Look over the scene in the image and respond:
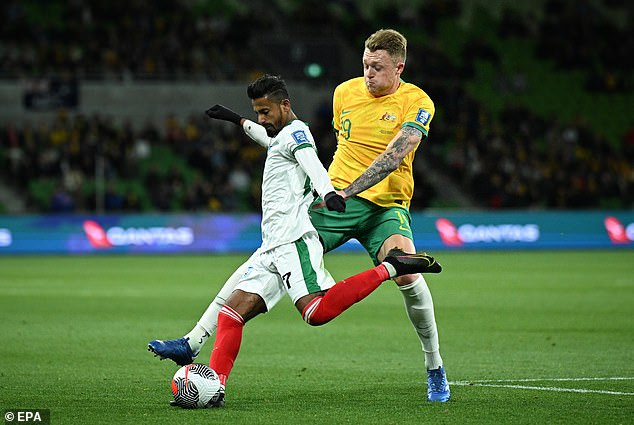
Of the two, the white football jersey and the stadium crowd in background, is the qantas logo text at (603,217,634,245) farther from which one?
the white football jersey

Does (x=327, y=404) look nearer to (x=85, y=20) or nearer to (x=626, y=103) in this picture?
(x=85, y=20)

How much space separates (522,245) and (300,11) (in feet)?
37.2

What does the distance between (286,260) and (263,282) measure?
0.21 metres

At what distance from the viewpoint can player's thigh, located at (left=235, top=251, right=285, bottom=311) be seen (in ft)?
24.1

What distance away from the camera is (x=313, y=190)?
7598mm

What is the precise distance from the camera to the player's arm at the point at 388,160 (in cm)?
752

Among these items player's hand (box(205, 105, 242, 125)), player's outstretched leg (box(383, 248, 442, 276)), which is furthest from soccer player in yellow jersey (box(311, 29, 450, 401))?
player's hand (box(205, 105, 242, 125))

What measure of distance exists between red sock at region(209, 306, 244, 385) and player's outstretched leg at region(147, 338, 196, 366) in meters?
0.28

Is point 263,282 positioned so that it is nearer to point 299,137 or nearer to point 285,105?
point 299,137

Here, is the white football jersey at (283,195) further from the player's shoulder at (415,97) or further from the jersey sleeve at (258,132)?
the player's shoulder at (415,97)

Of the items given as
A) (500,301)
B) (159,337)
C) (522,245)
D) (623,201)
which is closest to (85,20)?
(522,245)

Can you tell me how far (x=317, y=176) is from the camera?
709cm

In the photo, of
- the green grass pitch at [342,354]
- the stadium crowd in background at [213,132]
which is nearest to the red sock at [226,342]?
the green grass pitch at [342,354]

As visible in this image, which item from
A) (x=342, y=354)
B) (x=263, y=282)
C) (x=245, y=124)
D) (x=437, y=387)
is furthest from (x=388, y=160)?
(x=342, y=354)
